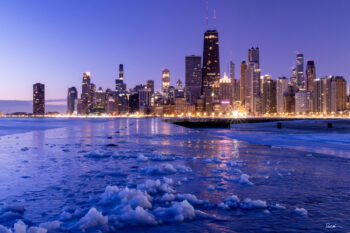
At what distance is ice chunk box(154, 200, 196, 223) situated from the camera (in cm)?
622

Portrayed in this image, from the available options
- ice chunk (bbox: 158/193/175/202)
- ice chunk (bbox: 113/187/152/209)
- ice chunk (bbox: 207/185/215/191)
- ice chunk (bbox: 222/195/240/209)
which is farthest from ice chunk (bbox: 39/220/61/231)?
ice chunk (bbox: 207/185/215/191)

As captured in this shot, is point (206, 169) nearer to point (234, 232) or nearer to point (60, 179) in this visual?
point (60, 179)

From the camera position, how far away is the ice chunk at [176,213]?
6.22m

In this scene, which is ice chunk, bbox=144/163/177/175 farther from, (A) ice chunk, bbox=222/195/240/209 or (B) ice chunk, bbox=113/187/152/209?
(A) ice chunk, bbox=222/195/240/209

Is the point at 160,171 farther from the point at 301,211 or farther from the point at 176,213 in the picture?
the point at 301,211

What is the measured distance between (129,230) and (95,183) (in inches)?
171

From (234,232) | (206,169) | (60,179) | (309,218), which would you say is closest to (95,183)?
(60,179)

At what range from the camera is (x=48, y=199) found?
304 inches

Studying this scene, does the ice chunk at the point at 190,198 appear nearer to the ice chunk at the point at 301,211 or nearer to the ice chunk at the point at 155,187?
the ice chunk at the point at 155,187

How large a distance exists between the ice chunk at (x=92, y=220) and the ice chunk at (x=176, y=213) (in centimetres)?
111

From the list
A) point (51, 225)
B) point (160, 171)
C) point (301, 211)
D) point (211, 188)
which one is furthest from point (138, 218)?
point (160, 171)

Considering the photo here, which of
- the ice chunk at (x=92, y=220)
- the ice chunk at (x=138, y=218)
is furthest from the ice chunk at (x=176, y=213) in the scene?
the ice chunk at (x=92, y=220)

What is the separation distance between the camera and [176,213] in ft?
21.3

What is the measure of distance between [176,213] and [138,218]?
2.75ft
